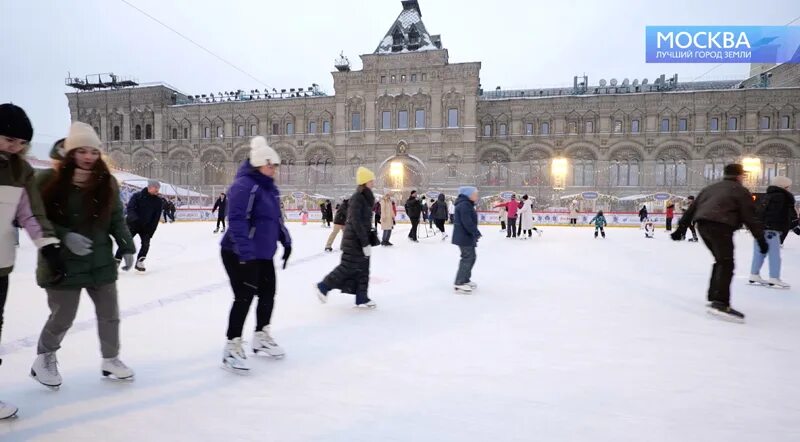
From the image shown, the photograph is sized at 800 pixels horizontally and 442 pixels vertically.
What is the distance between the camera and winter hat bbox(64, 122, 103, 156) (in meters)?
2.27

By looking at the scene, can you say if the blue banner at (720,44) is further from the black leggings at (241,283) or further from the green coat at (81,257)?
the green coat at (81,257)

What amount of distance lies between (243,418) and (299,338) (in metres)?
1.27

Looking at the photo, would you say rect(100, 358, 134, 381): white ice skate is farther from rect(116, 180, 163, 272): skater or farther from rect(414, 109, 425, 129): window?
rect(414, 109, 425, 129): window

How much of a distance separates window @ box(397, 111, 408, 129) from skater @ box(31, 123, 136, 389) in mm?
30961

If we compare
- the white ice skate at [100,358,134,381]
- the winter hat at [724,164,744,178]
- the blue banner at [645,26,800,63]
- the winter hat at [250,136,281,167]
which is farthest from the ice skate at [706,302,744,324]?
the blue banner at [645,26,800,63]

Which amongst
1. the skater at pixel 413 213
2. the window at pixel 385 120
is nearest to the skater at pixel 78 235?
the skater at pixel 413 213

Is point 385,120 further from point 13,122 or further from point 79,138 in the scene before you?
point 13,122

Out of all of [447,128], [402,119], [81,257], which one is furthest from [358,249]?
[402,119]

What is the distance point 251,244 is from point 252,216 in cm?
20

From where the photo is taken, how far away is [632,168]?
3066 cm

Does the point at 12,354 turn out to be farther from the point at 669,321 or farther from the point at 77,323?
the point at 669,321

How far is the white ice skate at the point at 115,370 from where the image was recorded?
2.47 meters

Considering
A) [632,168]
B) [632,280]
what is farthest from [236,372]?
[632,168]

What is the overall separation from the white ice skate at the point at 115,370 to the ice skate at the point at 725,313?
454 cm
